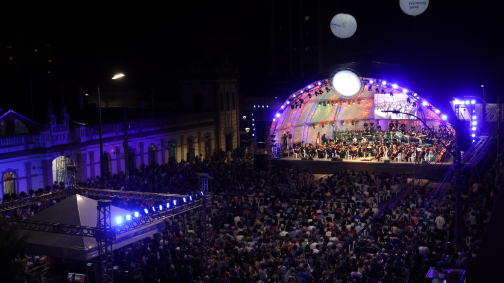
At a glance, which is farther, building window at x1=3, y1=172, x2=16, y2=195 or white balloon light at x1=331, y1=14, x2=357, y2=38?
white balloon light at x1=331, y1=14, x2=357, y2=38

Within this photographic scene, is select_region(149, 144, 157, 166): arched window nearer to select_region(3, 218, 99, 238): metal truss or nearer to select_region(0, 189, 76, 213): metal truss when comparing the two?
select_region(0, 189, 76, 213): metal truss

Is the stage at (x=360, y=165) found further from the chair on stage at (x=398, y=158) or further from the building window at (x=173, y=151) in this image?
the building window at (x=173, y=151)

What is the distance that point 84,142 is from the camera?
32250 mm

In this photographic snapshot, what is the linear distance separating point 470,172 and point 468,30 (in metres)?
31.2

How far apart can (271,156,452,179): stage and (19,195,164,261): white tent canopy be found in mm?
22708

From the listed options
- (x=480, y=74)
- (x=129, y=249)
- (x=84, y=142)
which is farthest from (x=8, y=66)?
(x=480, y=74)

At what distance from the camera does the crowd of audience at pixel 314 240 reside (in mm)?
14039

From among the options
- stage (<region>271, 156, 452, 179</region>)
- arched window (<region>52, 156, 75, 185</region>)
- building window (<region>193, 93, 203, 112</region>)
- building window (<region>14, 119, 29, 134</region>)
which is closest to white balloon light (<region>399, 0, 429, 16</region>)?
stage (<region>271, 156, 452, 179</region>)

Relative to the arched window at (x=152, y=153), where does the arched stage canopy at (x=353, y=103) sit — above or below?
above

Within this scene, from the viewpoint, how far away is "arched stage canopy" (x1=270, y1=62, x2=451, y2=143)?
110 feet

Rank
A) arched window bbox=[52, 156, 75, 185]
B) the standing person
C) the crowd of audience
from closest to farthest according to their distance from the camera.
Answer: the crowd of audience < the standing person < arched window bbox=[52, 156, 75, 185]

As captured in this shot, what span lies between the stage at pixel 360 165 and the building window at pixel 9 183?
1844 centimetres

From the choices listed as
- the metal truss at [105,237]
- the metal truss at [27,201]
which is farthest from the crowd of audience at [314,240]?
the metal truss at [105,237]

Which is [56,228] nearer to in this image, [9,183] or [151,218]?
[151,218]
